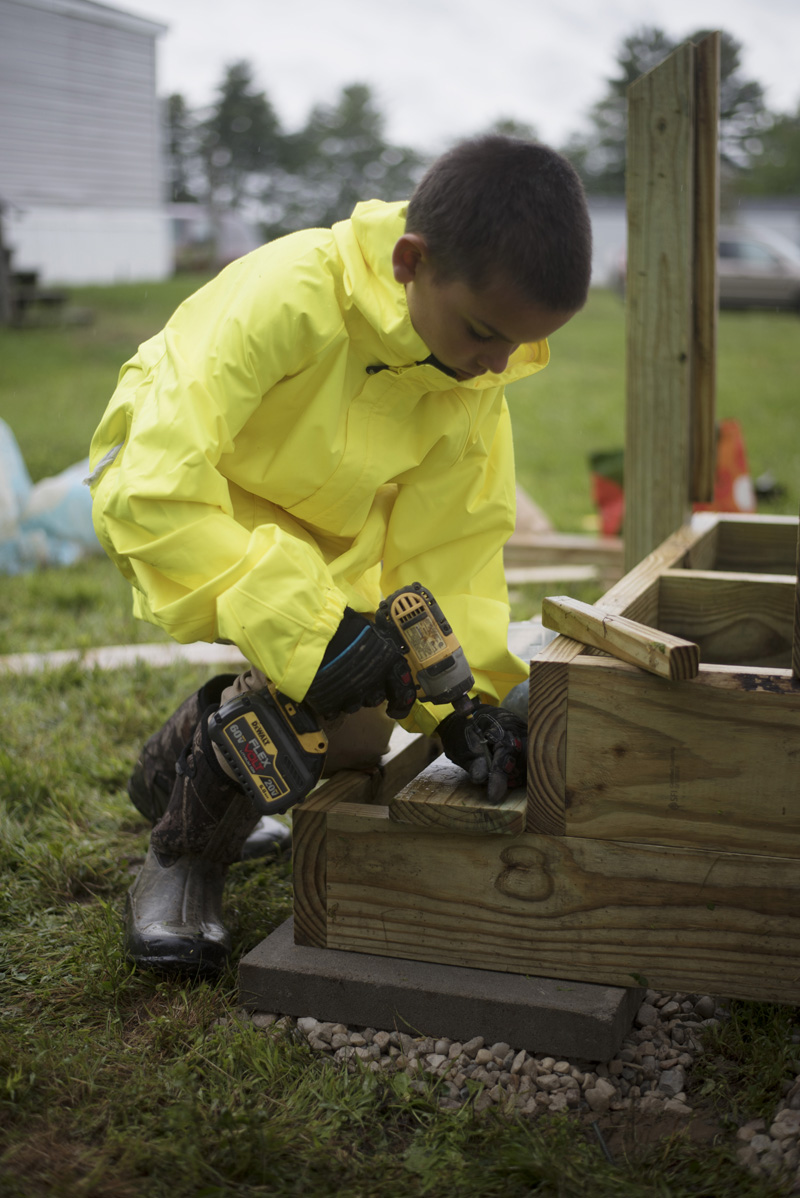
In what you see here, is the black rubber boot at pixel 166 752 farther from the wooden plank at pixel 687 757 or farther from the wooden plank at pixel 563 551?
the wooden plank at pixel 563 551

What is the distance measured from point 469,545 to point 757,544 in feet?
3.79

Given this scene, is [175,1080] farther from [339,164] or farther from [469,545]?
[339,164]

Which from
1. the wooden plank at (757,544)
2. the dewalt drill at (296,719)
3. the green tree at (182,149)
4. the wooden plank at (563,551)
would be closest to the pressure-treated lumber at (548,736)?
the dewalt drill at (296,719)

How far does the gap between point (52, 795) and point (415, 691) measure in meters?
1.41

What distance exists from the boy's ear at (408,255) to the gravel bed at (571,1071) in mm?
1336

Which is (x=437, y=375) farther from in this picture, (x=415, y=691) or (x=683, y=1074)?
(x=683, y=1074)

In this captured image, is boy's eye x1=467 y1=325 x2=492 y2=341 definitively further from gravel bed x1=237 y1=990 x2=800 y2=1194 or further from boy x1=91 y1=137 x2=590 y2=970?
gravel bed x1=237 y1=990 x2=800 y2=1194

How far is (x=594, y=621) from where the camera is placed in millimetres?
1864

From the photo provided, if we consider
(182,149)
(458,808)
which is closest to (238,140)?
(182,149)

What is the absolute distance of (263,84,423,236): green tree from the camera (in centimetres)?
3478

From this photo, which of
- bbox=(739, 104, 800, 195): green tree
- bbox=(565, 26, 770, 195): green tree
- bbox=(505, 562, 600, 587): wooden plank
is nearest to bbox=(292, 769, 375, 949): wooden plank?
bbox=(505, 562, 600, 587): wooden plank

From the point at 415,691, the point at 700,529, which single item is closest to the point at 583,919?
the point at 415,691

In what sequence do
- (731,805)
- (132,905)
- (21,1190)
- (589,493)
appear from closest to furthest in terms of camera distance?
(21,1190) < (731,805) < (132,905) < (589,493)

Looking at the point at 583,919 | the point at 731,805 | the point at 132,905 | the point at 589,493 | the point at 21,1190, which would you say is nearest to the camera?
the point at 21,1190
